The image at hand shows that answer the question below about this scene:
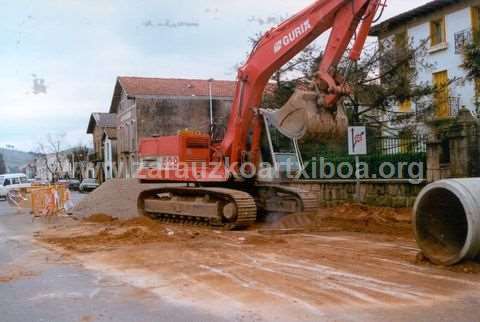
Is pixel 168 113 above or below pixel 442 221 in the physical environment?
above

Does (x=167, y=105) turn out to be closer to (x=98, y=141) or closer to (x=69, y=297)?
(x=98, y=141)

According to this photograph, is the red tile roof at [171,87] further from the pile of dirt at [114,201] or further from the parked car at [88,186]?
the pile of dirt at [114,201]

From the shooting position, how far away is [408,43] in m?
22.2

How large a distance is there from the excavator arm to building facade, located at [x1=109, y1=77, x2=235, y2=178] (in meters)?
33.4

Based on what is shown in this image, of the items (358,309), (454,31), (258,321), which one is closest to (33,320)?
(258,321)

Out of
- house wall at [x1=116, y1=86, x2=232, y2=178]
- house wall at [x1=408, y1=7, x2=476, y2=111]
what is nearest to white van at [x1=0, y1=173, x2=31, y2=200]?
house wall at [x1=116, y1=86, x2=232, y2=178]

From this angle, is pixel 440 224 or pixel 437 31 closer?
pixel 440 224

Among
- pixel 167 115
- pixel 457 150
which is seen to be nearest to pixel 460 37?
pixel 457 150

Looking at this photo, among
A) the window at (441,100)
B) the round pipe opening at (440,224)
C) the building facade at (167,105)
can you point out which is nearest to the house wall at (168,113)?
the building facade at (167,105)

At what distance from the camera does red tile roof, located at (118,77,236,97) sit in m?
49.8

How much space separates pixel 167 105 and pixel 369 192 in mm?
34495

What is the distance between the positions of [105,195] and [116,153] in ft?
143

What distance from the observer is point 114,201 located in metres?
21.9

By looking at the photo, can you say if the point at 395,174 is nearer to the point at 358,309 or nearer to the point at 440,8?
the point at 358,309
